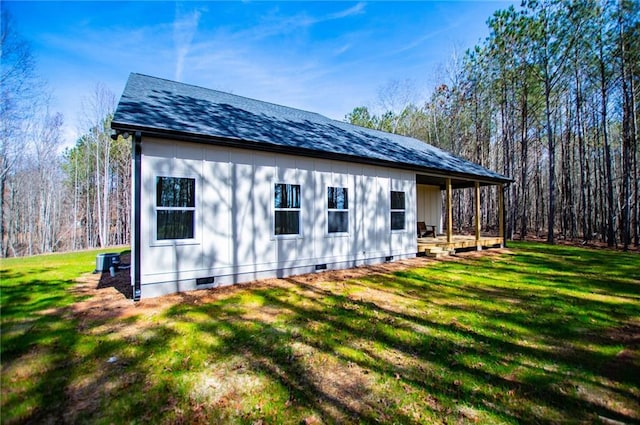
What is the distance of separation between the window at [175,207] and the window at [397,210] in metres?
6.21

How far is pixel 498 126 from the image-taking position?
22312 mm

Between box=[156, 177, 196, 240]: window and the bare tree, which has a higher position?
the bare tree

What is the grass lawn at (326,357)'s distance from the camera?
2.52 meters

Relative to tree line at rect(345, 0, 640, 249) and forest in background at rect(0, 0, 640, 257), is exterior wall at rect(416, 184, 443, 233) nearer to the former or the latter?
forest in background at rect(0, 0, 640, 257)

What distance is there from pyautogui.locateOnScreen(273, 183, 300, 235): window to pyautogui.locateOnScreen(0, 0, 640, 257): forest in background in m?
14.2

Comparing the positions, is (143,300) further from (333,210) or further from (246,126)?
(333,210)

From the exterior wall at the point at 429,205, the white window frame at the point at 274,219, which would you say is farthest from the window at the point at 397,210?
the exterior wall at the point at 429,205

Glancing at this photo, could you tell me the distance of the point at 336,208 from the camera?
8.28 meters

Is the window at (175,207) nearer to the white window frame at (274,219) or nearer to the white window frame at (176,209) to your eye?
the white window frame at (176,209)

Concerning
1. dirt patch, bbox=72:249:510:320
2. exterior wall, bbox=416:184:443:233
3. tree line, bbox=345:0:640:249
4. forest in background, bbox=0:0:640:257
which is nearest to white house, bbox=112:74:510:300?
dirt patch, bbox=72:249:510:320

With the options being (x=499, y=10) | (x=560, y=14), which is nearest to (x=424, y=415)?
(x=560, y=14)

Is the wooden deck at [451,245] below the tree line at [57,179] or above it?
below

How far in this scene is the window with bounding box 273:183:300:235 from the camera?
720 cm

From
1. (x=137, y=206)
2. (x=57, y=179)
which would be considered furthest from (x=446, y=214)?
(x=57, y=179)
